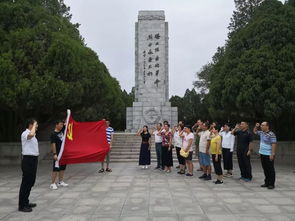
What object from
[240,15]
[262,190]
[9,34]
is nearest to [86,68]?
[9,34]

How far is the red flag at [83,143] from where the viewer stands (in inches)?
323

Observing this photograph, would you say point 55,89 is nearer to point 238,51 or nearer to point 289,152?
point 238,51

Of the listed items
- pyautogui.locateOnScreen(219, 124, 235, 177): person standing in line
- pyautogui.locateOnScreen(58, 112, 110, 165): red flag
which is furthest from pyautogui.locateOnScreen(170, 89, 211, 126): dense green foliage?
pyautogui.locateOnScreen(58, 112, 110, 165): red flag

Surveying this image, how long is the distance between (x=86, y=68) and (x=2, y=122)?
5268mm

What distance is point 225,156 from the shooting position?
9508 mm

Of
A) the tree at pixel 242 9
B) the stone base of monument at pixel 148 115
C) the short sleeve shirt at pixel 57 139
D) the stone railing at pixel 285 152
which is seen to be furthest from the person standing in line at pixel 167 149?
the tree at pixel 242 9

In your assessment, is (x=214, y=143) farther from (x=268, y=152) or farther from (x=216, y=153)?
(x=268, y=152)

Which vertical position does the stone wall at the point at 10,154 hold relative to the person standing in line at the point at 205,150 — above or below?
below

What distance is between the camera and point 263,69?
12.1 m

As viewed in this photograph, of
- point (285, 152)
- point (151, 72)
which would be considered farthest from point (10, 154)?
point (151, 72)

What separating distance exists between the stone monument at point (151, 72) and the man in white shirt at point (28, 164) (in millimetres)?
18245

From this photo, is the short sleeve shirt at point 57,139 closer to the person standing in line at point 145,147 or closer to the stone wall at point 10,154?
the person standing in line at point 145,147

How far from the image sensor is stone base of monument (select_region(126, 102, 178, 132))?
23.8 meters

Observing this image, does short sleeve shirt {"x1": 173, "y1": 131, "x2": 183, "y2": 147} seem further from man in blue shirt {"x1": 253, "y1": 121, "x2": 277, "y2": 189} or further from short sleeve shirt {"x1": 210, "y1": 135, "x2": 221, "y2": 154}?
man in blue shirt {"x1": 253, "y1": 121, "x2": 277, "y2": 189}
